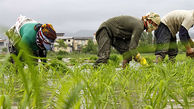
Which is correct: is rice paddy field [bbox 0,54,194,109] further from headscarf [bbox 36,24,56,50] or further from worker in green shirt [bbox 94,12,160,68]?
worker in green shirt [bbox 94,12,160,68]

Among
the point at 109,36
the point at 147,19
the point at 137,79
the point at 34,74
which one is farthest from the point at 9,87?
the point at 147,19

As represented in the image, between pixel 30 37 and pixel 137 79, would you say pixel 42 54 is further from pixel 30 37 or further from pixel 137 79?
pixel 137 79

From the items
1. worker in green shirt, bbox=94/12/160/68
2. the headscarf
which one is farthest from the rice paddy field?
worker in green shirt, bbox=94/12/160/68

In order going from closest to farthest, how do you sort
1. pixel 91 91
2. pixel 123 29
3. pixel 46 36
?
pixel 91 91, pixel 46 36, pixel 123 29

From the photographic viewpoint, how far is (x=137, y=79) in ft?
5.78

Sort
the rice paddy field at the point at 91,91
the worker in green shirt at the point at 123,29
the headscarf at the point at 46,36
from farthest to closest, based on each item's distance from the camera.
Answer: the worker in green shirt at the point at 123,29 < the headscarf at the point at 46,36 < the rice paddy field at the point at 91,91

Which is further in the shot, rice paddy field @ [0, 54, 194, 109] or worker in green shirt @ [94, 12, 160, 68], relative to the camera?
worker in green shirt @ [94, 12, 160, 68]

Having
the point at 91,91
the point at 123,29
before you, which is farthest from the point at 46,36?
the point at 91,91

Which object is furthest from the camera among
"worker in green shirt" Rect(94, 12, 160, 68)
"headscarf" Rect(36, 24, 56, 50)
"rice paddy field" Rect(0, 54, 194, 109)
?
"worker in green shirt" Rect(94, 12, 160, 68)

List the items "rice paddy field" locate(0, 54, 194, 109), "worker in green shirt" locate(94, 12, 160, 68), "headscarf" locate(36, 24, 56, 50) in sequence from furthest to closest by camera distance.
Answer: "worker in green shirt" locate(94, 12, 160, 68) < "headscarf" locate(36, 24, 56, 50) < "rice paddy field" locate(0, 54, 194, 109)

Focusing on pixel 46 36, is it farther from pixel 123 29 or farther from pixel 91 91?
pixel 91 91

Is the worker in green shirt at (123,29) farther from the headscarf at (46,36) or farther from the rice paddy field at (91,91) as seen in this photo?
the rice paddy field at (91,91)

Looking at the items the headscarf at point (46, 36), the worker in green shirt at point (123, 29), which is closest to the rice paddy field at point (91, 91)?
the headscarf at point (46, 36)

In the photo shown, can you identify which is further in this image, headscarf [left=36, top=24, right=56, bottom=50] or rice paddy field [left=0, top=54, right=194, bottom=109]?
headscarf [left=36, top=24, right=56, bottom=50]
